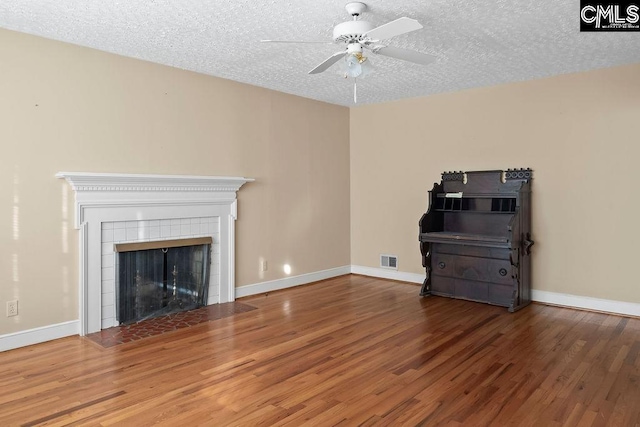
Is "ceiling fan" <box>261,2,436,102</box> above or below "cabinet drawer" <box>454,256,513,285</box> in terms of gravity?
above

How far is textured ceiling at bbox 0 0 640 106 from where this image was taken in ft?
9.75

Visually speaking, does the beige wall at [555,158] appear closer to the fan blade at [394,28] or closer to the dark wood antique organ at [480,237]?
the dark wood antique organ at [480,237]

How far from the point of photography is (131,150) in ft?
13.4

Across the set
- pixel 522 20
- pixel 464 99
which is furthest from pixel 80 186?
pixel 464 99

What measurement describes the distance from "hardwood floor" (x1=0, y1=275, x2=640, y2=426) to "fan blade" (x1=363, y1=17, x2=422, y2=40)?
217cm

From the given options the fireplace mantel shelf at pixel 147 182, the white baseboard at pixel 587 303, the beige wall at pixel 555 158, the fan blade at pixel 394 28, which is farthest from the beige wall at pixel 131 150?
the white baseboard at pixel 587 303

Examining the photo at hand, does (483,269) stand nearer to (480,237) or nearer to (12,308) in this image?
(480,237)

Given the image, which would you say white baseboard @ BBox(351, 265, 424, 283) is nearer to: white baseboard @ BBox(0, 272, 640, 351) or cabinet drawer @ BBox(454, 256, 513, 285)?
white baseboard @ BBox(0, 272, 640, 351)

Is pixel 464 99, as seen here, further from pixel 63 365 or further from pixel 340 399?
pixel 63 365

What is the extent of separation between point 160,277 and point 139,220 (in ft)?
1.95

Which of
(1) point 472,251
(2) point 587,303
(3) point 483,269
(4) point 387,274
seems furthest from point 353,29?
(4) point 387,274

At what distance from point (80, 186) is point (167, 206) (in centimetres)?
82

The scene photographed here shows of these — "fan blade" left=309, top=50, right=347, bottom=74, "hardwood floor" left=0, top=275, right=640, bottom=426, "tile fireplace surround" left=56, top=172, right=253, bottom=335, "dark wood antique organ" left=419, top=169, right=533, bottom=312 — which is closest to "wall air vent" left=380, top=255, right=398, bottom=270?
"dark wood antique organ" left=419, top=169, right=533, bottom=312

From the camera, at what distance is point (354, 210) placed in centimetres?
639
